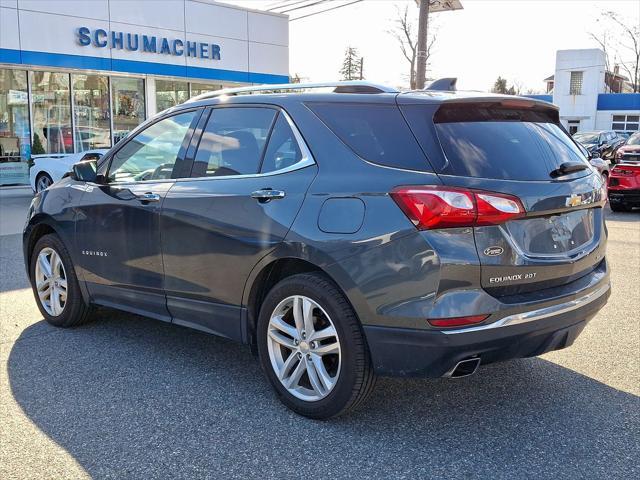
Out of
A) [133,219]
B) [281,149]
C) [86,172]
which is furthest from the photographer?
[86,172]

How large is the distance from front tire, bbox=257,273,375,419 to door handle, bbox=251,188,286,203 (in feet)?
1.52

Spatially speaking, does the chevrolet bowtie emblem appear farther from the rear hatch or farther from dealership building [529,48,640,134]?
dealership building [529,48,640,134]

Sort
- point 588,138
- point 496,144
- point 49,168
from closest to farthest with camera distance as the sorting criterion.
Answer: point 496,144, point 49,168, point 588,138

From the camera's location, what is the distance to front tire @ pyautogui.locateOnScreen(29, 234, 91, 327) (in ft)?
17.1

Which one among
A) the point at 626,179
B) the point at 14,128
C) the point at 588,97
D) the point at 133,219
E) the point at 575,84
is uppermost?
the point at 575,84

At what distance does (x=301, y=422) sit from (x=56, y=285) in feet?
9.17

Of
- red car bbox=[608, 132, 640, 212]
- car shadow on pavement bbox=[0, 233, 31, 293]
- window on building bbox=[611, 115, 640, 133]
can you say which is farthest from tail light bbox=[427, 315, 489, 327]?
window on building bbox=[611, 115, 640, 133]

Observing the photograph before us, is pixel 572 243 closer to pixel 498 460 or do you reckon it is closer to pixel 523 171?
pixel 523 171

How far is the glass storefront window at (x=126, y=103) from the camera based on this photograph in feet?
67.3

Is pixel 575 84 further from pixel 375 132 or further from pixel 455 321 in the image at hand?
pixel 455 321

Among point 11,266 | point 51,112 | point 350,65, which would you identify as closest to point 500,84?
point 350,65

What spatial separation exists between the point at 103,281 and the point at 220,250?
1.41 metres

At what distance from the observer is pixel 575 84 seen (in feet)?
182

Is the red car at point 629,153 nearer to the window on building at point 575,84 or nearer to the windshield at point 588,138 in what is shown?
the windshield at point 588,138
